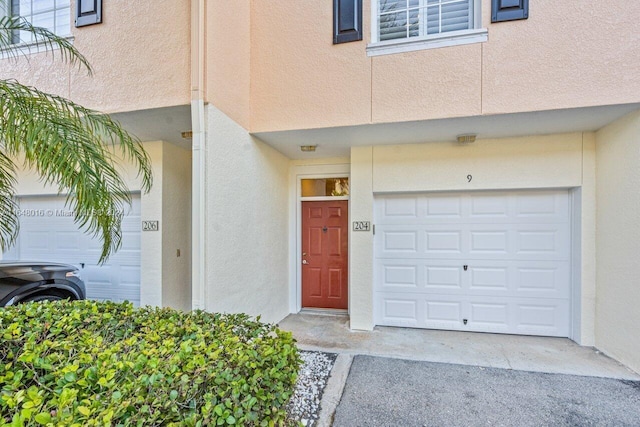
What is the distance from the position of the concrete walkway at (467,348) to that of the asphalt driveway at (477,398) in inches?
8.2

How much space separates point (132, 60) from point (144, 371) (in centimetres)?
340

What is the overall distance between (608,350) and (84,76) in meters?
7.33

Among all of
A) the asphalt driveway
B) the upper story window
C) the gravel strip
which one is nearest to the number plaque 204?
the gravel strip

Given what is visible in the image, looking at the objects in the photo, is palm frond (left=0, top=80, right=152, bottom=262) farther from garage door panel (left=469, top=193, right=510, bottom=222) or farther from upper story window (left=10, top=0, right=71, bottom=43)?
garage door panel (left=469, top=193, right=510, bottom=222)

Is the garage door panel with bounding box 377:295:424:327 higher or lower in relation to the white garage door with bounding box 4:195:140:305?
lower

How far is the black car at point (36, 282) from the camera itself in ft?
11.8

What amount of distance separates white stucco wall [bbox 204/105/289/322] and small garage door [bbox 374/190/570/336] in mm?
1698

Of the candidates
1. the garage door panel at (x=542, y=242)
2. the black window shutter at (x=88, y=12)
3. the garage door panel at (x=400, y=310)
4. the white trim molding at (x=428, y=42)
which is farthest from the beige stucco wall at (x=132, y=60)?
the garage door panel at (x=542, y=242)

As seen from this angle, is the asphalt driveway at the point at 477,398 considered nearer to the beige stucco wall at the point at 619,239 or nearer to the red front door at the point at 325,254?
the beige stucco wall at the point at 619,239

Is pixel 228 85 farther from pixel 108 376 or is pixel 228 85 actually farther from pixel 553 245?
pixel 553 245

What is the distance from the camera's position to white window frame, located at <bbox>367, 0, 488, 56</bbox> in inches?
144

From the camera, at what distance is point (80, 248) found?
5.36 meters

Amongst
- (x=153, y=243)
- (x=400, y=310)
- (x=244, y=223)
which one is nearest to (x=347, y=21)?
(x=244, y=223)

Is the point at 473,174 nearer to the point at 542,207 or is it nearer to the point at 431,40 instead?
the point at 542,207
